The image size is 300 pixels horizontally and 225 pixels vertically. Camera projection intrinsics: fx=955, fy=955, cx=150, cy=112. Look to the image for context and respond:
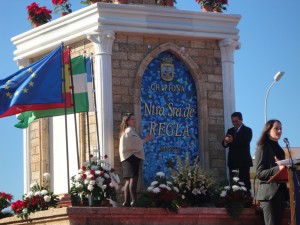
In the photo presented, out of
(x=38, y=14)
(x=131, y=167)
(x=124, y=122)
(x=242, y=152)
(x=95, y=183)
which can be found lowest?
(x=95, y=183)

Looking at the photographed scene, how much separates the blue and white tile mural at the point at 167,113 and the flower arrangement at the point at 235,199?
177 centimetres

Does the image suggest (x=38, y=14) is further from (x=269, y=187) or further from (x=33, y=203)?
(x=269, y=187)

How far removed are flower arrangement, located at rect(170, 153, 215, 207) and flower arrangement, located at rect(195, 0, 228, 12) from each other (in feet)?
12.4

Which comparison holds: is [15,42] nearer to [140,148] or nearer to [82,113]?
[82,113]

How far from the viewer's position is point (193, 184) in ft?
55.4

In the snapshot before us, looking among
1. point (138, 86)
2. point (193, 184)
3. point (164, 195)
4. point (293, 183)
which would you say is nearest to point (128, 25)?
point (138, 86)

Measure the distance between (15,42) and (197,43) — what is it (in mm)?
3917

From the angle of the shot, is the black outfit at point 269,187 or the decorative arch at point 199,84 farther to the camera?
the decorative arch at point 199,84

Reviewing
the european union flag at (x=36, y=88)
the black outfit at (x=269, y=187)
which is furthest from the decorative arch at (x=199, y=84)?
the black outfit at (x=269, y=187)

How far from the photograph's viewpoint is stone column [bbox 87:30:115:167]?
57.8 ft

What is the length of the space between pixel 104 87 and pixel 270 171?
14.9 ft

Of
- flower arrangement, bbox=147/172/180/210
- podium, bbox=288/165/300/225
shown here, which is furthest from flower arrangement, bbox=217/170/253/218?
podium, bbox=288/165/300/225

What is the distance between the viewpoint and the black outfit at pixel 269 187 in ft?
48.1

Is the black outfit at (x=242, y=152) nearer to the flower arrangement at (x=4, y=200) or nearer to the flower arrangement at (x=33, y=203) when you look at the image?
the flower arrangement at (x=33, y=203)
